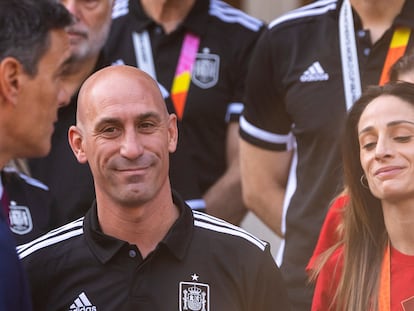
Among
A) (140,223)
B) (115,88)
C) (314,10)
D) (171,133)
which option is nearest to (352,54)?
(314,10)

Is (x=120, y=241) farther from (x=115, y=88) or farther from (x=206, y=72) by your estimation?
(x=206, y=72)

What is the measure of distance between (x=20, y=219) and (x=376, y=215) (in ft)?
4.85

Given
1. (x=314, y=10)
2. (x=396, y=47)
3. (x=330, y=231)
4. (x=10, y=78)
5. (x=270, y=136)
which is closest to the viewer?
(x=10, y=78)

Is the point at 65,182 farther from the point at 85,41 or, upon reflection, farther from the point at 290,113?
the point at 290,113

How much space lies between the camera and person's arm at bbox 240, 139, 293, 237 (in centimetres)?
541

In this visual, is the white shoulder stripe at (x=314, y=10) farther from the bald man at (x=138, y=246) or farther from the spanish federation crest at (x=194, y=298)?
the spanish federation crest at (x=194, y=298)

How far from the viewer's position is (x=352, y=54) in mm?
4992

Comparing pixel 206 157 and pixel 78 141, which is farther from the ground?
pixel 78 141

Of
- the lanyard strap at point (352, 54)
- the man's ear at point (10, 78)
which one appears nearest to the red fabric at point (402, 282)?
the lanyard strap at point (352, 54)

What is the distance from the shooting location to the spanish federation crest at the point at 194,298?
396 cm

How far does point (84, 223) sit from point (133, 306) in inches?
14.7

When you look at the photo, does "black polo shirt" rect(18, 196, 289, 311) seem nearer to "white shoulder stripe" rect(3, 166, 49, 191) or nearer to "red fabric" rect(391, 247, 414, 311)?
"red fabric" rect(391, 247, 414, 311)

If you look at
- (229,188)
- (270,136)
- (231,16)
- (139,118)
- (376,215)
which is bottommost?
(229,188)

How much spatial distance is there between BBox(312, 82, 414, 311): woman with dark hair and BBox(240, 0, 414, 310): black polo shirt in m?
0.45
